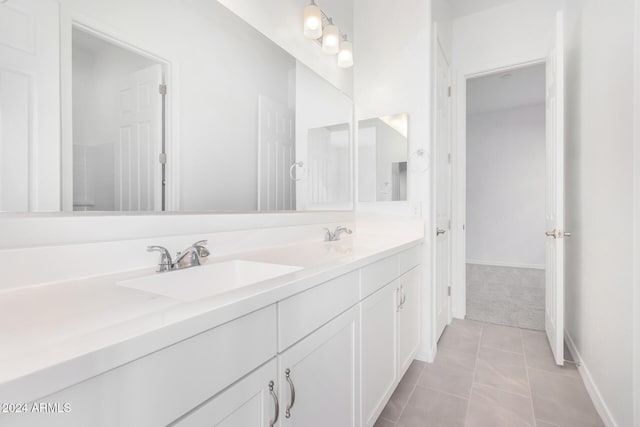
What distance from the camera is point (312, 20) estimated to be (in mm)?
1826

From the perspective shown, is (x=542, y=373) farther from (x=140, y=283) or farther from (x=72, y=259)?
(x=72, y=259)

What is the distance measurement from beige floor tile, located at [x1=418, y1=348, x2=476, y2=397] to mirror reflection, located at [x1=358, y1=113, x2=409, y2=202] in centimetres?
115

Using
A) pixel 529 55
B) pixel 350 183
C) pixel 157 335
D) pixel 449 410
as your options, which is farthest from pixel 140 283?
pixel 529 55

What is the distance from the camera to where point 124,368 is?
0.45 metres

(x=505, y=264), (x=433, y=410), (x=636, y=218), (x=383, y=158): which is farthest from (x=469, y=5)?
(x=505, y=264)

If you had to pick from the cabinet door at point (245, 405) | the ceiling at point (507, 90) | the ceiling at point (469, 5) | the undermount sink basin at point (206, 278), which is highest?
the ceiling at point (469, 5)

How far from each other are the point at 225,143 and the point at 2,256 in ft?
2.70

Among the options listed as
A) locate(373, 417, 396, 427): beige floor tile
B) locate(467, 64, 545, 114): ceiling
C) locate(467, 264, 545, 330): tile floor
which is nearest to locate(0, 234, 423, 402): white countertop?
locate(373, 417, 396, 427): beige floor tile

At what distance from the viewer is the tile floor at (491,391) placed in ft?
4.95

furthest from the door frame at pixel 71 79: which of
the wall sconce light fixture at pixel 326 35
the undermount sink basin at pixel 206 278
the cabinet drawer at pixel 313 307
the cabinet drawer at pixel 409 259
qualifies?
the cabinet drawer at pixel 409 259

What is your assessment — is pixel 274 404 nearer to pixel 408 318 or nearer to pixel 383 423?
pixel 383 423

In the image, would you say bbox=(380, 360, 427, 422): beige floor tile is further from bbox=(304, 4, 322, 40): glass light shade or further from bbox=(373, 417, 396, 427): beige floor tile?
bbox=(304, 4, 322, 40): glass light shade

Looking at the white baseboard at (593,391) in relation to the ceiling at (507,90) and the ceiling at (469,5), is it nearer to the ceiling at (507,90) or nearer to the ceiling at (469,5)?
the ceiling at (469,5)

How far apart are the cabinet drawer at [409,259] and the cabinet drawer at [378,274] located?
8 centimetres
